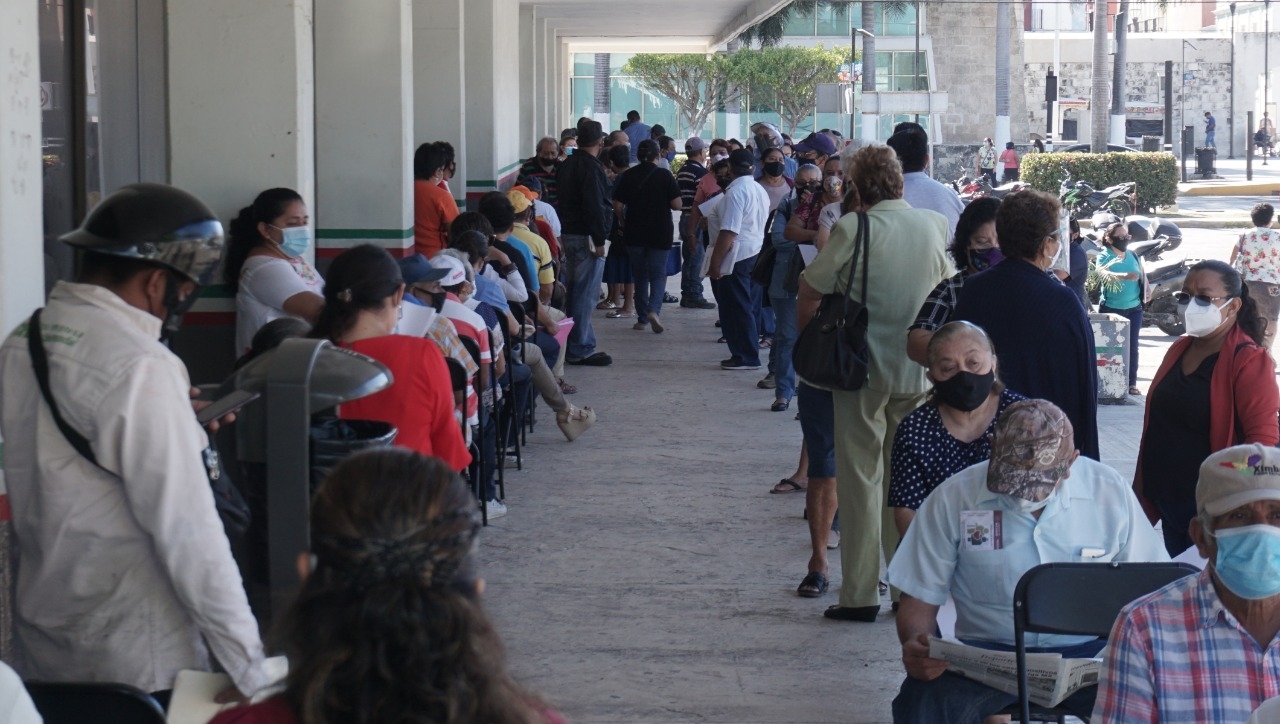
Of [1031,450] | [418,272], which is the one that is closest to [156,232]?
[1031,450]

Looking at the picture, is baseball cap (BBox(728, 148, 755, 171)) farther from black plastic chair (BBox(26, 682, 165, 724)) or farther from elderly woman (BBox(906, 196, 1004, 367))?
black plastic chair (BBox(26, 682, 165, 724))

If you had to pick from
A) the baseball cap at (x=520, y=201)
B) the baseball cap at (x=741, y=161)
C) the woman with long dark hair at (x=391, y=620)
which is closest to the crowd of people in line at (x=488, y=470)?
the woman with long dark hair at (x=391, y=620)

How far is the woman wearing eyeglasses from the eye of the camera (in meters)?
5.08

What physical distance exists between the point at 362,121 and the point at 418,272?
353 centimetres

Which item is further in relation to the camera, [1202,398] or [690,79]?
[690,79]

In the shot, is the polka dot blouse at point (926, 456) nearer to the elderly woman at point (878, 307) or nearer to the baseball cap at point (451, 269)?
the elderly woman at point (878, 307)

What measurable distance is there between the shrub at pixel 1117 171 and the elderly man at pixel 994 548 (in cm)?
3012

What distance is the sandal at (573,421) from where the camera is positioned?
9.18 meters

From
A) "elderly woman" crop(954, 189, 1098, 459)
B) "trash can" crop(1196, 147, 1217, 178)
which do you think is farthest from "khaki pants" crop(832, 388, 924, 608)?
"trash can" crop(1196, 147, 1217, 178)

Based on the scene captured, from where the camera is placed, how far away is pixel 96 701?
8.86 feet

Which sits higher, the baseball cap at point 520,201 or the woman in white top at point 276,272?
the baseball cap at point 520,201

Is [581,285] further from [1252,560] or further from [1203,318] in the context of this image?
[1252,560]

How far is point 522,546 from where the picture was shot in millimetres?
7043

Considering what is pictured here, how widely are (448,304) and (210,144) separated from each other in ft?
4.93
